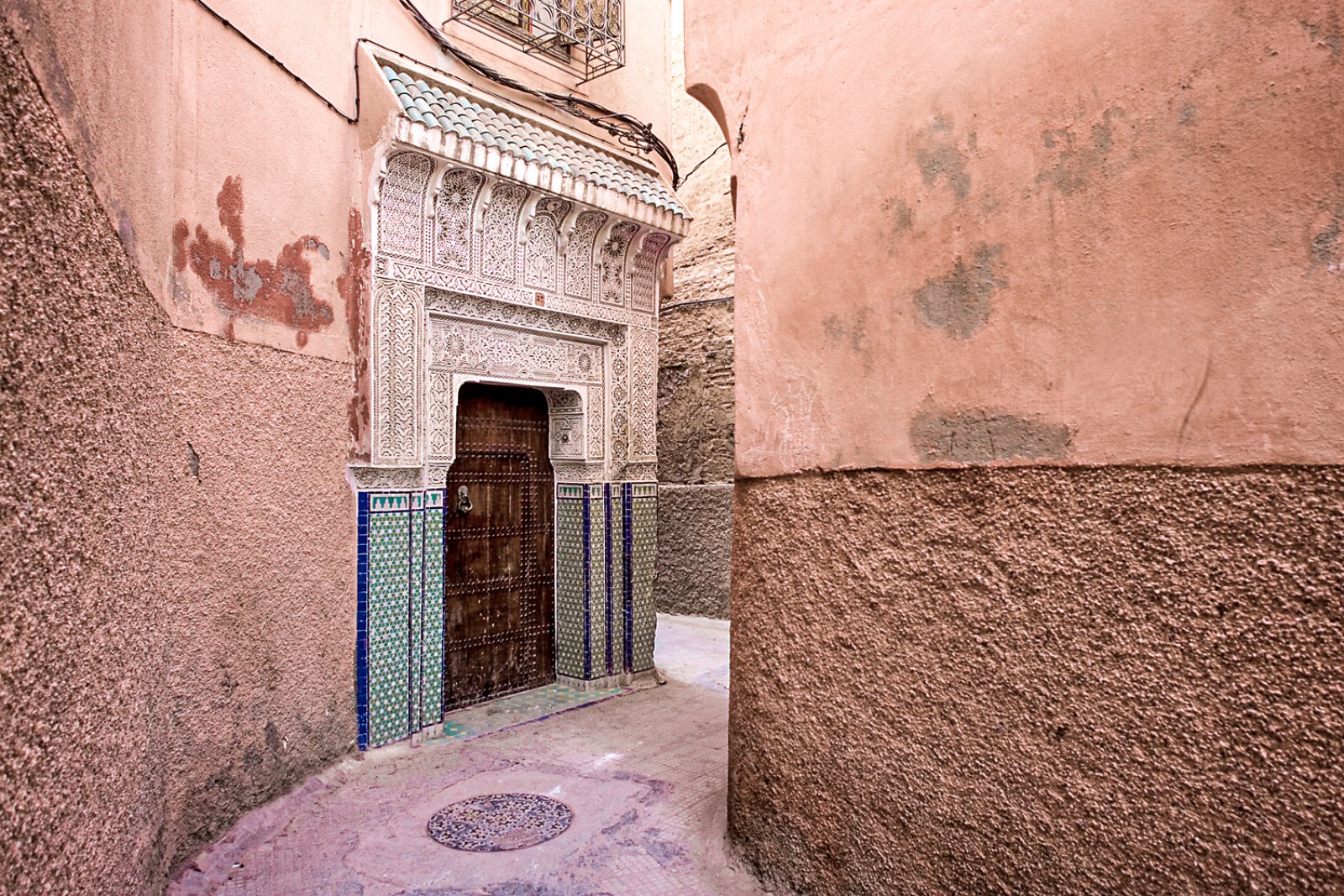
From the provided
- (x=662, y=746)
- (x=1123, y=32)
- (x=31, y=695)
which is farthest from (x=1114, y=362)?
(x=662, y=746)

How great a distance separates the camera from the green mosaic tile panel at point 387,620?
3.69 m

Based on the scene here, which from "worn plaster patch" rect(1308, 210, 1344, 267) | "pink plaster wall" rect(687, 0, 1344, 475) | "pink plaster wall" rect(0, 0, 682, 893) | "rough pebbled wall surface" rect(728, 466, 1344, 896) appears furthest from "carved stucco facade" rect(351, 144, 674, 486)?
"worn plaster patch" rect(1308, 210, 1344, 267)

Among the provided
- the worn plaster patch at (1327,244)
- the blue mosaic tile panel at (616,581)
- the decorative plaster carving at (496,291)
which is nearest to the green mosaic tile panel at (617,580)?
the blue mosaic tile panel at (616,581)

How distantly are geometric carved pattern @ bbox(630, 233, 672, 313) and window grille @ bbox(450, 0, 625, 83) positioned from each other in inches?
42.7

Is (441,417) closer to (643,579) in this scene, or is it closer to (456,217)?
(456,217)

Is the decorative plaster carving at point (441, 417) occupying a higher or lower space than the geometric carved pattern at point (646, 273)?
lower

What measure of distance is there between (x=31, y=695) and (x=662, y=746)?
305 cm

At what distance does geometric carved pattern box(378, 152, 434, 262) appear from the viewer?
3.74 m

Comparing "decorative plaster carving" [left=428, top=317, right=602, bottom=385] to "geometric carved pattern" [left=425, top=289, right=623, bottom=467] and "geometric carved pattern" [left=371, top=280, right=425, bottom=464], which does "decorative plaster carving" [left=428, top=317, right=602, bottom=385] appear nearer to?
"geometric carved pattern" [left=425, top=289, right=623, bottom=467]

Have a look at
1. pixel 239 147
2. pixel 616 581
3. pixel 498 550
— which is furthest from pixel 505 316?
pixel 616 581

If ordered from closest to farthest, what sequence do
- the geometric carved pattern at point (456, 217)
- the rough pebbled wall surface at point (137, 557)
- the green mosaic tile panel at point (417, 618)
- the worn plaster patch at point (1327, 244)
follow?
the rough pebbled wall surface at point (137, 557)
the worn plaster patch at point (1327, 244)
the green mosaic tile panel at point (417, 618)
the geometric carved pattern at point (456, 217)

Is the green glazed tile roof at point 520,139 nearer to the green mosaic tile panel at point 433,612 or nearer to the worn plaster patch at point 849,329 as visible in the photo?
the green mosaic tile panel at point 433,612

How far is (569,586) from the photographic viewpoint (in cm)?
489

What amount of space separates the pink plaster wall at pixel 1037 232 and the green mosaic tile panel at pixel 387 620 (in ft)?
7.19
